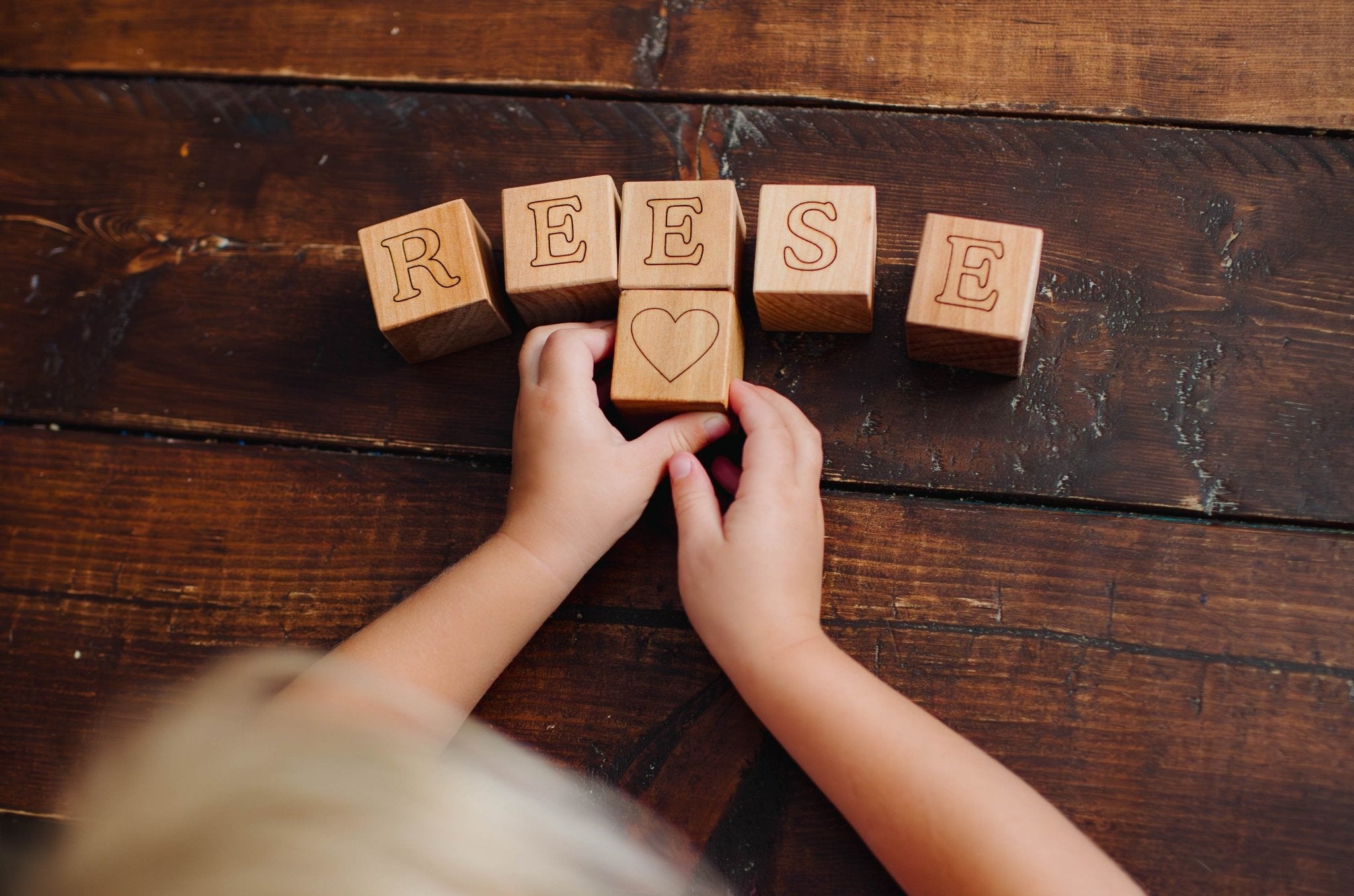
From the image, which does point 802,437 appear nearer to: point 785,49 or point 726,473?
point 726,473

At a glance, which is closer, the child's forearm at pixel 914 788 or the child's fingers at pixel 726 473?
the child's forearm at pixel 914 788

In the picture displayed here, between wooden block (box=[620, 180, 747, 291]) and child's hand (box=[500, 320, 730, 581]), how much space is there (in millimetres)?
87

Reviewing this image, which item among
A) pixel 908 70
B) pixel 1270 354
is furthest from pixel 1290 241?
pixel 908 70

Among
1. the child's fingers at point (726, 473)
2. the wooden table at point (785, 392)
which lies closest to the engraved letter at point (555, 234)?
the wooden table at point (785, 392)

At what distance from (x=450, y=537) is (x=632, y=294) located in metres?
0.27

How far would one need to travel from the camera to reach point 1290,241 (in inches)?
31.9

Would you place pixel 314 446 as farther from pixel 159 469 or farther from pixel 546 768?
pixel 546 768

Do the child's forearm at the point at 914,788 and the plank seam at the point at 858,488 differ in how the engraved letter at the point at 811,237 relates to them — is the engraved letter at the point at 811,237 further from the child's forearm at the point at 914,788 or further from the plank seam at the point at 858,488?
the child's forearm at the point at 914,788

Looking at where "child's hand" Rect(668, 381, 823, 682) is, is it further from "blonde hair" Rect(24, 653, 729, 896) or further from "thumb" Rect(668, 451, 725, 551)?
"blonde hair" Rect(24, 653, 729, 896)

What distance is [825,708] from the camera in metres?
0.68

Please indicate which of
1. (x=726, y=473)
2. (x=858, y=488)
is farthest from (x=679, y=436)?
(x=858, y=488)

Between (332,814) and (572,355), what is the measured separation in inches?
15.0

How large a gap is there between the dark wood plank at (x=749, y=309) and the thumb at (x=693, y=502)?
120 millimetres

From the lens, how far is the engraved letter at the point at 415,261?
0.80 metres
